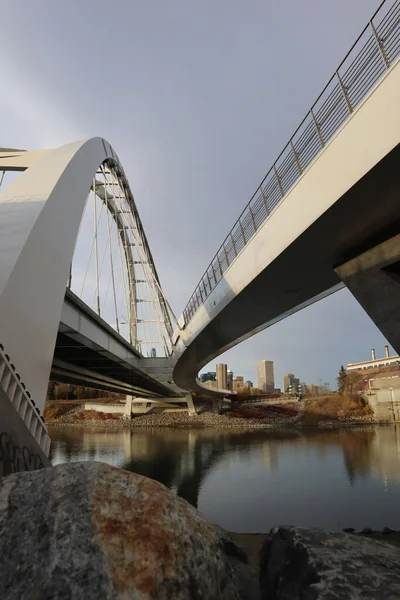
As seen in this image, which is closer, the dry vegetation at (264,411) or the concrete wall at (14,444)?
the concrete wall at (14,444)

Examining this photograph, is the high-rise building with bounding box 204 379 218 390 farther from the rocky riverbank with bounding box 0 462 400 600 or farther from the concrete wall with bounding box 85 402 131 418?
the rocky riverbank with bounding box 0 462 400 600

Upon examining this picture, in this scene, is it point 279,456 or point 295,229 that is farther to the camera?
point 279,456

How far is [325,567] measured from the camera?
3.26m

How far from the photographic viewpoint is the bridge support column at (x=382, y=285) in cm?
818

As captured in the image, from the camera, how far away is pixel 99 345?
1585cm

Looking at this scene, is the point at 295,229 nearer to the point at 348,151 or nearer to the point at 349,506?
the point at 348,151

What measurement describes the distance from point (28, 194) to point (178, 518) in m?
7.97

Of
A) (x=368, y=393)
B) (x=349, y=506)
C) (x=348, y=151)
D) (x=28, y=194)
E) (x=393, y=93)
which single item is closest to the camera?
(x=393, y=93)

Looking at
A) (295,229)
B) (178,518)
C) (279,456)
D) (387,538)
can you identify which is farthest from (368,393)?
(178,518)

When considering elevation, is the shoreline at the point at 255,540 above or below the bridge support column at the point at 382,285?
below

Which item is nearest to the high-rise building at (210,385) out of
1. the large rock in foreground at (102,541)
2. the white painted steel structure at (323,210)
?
the white painted steel structure at (323,210)

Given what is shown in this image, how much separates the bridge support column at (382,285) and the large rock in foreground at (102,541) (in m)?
6.37

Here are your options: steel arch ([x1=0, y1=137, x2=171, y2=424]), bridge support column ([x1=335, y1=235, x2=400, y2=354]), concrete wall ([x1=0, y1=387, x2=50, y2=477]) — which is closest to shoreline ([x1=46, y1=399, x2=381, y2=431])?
bridge support column ([x1=335, y1=235, x2=400, y2=354])

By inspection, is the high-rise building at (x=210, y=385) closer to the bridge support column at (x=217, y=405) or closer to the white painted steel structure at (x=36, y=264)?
the bridge support column at (x=217, y=405)
